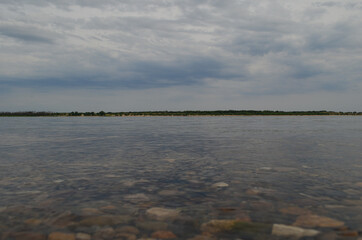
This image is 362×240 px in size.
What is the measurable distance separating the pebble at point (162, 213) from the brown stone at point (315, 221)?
5.65ft

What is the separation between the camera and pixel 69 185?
223 inches

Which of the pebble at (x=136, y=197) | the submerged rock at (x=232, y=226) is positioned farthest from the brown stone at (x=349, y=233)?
the pebble at (x=136, y=197)

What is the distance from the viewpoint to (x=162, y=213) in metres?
4.07

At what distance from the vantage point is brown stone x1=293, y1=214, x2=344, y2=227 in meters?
3.57

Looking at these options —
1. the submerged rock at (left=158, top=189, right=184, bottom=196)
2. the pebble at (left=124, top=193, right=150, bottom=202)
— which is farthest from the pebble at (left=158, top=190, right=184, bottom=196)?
the pebble at (left=124, top=193, right=150, bottom=202)

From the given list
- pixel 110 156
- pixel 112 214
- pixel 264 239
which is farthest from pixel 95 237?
pixel 110 156

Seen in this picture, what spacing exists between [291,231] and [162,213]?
6.05ft

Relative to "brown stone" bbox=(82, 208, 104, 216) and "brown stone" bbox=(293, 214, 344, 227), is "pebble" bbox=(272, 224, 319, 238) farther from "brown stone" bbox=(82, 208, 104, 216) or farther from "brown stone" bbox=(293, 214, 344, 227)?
"brown stone" bbox=(82, 208, 104, 216)

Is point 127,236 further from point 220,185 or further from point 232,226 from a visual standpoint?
point 220,185

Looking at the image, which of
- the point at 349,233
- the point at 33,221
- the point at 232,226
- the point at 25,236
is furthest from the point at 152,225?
the point at 349,233

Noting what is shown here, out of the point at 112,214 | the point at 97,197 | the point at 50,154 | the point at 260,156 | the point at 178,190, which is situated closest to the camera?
the point at 112,214

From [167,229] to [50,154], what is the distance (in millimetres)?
8244

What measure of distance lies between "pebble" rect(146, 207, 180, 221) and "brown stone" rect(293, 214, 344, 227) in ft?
5.65

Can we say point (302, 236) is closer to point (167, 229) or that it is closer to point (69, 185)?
point (167, 229)
